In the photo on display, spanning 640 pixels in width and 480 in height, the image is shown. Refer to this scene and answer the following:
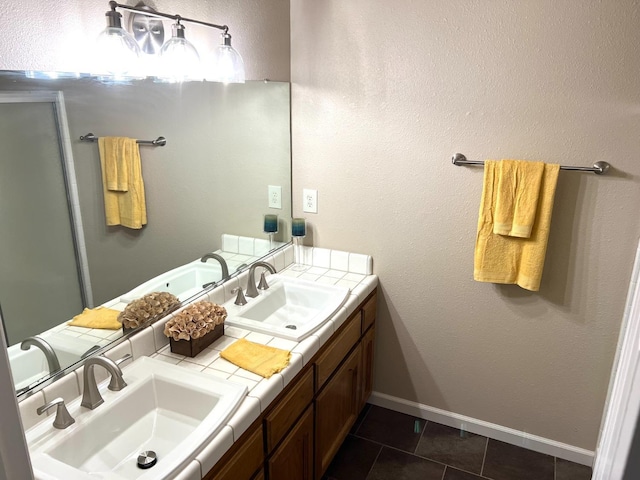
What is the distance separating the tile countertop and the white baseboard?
2.24 ft

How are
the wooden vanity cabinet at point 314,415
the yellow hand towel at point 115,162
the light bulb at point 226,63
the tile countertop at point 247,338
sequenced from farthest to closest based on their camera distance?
the light bulb at point 226,63 → the yellow hand towel at point 115,162 → the wooden vanity cabinet at point 314,415 → the tile countertop at point 247,338

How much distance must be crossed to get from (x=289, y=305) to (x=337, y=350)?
38 cm

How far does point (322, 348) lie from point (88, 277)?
860mm

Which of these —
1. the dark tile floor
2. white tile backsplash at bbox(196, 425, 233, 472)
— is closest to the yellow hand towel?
white tile backsplash at bbox(196, 425, 233, 472)

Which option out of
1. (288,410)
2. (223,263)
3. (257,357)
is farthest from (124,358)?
(223,263)

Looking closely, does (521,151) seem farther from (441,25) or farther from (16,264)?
(16,264)

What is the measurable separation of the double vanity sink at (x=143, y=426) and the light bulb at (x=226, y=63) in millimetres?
817

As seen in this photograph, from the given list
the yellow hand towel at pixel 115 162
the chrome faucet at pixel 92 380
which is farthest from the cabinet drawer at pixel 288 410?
the yellow hand towel at pixel 115 162

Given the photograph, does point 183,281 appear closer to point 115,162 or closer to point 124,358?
point 124,358

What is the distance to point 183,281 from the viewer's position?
193 cm

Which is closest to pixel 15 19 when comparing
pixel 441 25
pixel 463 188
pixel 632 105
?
pixel 441 25

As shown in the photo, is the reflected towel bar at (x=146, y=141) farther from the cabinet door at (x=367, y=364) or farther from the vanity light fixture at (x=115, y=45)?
the cabinet door at (x=367, y=364)

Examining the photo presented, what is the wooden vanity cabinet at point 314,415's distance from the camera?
4.75 feet

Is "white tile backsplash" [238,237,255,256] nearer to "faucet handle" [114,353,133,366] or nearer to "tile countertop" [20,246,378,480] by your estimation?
"tile countertop" [20,246,378,480]
